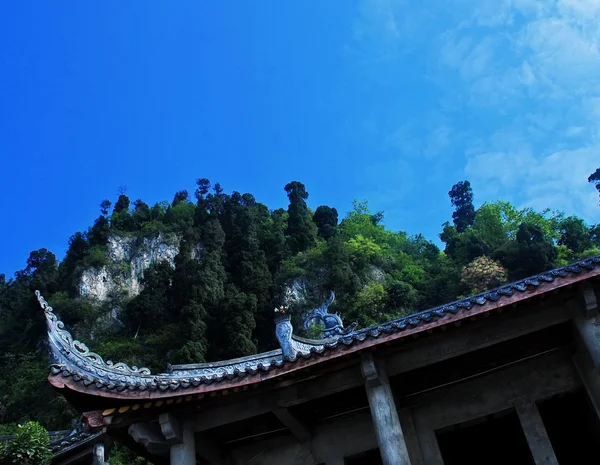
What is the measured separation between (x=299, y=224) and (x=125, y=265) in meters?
17.8

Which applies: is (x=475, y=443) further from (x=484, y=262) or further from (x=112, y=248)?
(x=112, y=248)

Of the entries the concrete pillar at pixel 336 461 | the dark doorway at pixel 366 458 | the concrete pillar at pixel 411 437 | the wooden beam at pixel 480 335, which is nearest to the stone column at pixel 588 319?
the wooden beam at pixel 480 335

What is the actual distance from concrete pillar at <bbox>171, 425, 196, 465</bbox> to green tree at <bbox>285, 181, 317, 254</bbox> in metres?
46.0

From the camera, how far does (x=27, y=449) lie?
1084 cm

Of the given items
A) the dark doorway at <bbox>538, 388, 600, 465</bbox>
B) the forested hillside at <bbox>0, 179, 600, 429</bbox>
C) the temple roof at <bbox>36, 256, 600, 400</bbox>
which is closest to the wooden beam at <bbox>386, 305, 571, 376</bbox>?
the temple roof at <bbox>36, 256, 600, 400</bbox>

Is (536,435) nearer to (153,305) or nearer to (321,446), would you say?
(321,446)

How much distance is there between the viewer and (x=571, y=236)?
45.1 meters

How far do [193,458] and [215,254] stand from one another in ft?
134

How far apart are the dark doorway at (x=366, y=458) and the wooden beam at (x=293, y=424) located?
78 cm

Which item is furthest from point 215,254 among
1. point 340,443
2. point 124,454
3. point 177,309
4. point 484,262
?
point 340,443

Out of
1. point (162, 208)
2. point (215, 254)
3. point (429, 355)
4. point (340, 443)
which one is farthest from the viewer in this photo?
point (162, 208)

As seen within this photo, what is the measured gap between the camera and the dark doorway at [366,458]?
9258 millimetres

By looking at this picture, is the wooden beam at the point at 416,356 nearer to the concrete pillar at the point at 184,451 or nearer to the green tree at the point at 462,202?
the concrete pillar at the point at 184,451

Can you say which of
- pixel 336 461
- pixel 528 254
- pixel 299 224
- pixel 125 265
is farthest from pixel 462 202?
pixel 336 461
